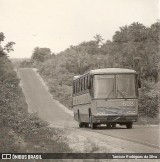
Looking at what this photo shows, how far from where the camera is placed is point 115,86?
2172 cm

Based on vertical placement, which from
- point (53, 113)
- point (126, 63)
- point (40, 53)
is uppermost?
point (40, 53)

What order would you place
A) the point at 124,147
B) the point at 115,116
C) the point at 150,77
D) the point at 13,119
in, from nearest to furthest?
the point at 124,147, the point at 13,119, the point at 115,116, the point at 150,77

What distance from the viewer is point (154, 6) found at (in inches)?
616

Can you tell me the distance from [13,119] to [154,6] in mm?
6509

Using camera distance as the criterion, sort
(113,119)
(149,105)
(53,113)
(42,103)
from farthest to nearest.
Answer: (42,103) < (53,113) < (149,105) < (113,119)

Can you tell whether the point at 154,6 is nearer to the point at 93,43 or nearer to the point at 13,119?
the point at 13,119

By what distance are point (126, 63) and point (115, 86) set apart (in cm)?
2571

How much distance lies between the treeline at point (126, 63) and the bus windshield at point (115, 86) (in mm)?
7852

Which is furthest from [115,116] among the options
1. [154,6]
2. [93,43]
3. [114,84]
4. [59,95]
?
[93,43]

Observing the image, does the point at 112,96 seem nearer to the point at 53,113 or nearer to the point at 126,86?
the point at 126,86

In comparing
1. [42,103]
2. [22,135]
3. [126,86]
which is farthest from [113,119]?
[42,103]

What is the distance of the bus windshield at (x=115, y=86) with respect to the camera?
2169 cm

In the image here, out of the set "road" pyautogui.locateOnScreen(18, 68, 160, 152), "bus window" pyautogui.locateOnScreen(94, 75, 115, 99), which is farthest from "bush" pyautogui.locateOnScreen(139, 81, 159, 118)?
"bus window" pyautogui.locateOnScreen(94, 75, 115, 99)

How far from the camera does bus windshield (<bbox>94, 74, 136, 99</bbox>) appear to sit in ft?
71.2
